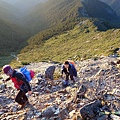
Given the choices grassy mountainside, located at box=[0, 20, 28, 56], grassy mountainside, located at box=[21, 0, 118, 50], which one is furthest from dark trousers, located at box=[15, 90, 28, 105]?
grassy mountainside, located at box=[21, 0, 118, 50]

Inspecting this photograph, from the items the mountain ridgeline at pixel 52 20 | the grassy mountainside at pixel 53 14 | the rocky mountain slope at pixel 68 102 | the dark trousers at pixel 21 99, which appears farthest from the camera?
the grassy mountainside at pixel 53 14

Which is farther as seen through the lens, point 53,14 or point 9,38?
point 53,14

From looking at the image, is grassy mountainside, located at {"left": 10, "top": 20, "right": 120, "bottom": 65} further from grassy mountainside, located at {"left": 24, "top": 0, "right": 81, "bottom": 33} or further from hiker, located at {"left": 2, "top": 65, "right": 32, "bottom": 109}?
grassy mountainside, located at {"left": 24, "top": 0, "right": 81, "bottom": 33}

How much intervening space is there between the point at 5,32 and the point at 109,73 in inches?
3304

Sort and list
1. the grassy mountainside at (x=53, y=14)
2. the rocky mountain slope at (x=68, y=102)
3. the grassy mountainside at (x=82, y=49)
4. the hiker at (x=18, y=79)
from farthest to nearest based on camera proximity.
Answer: the grassy mountainside at (x=53, y=14) < the grassy mountainside at (x=82, y=49) < the hiker at (x=18, y=79) < the rocky mountain slope at (x=68, y=102)

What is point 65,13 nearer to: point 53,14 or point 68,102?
point 53,14

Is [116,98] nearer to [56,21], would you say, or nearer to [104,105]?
[104,105]

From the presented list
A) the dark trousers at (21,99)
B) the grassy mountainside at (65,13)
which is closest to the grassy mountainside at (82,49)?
the dark trousers at (21,99)

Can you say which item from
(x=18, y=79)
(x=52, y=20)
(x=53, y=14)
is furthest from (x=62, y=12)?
(x=18, y=79)

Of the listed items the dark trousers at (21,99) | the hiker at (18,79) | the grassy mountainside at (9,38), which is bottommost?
the dark trousers at (21,99)

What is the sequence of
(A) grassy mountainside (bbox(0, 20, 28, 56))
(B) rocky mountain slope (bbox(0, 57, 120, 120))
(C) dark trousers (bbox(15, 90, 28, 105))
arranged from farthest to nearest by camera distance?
1. (A) grassy mountainside (bbox(0, 20, 28, 56))
2. (C) dark trousers (bbox(15, 90, 28, 105))
3. (B) rocky mountain slope (bbox(0, 57, 120, 120))

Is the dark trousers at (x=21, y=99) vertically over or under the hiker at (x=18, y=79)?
under

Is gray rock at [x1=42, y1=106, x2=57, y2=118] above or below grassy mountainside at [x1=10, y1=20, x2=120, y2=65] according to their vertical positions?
below

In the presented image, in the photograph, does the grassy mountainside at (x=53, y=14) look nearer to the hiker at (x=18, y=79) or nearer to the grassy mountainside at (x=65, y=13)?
the grassy mountainside at (x=65, y=13)
